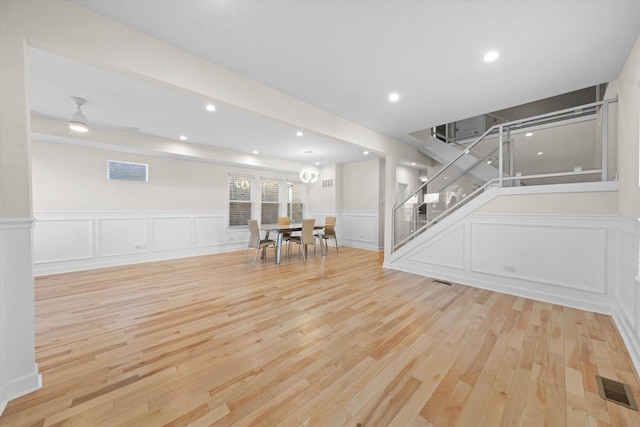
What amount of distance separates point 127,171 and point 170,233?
1.60 m

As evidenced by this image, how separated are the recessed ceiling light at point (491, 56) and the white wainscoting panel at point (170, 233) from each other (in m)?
6.35

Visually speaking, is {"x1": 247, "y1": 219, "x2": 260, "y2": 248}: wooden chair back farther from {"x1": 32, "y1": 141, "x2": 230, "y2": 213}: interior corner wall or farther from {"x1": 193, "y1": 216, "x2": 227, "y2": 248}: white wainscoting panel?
{"x1": 32, "y1": 141, "x2": 230, "y2": 213}: interior corner wall

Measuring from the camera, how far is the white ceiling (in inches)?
68.8

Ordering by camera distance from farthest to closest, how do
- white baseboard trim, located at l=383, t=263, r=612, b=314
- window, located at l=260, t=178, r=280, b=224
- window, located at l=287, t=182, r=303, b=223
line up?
window, located at l=287, t=182, r=303, b=223, window, located at l=260, t=178, r=280, b=224, white baseboard trim, located at l=383, t=263, r=612, b=314

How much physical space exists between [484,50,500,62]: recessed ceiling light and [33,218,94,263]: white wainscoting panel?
22.2 ft

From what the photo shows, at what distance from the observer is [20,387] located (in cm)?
147

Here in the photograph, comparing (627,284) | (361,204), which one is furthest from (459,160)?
(361,204)

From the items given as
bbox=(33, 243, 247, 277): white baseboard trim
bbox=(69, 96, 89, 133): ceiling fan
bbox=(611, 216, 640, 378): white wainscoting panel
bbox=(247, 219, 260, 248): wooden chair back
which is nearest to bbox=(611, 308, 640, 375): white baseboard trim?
bbox=(611, 216, 640, 378): white wainscoting panel

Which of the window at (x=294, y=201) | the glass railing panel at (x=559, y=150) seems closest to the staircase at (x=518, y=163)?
the glass railing panel at (x=559, y=150)

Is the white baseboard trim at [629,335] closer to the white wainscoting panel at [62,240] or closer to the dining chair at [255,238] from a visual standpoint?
the dining chair at [255,238]

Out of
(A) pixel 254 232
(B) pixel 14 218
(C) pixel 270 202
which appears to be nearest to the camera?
(B) pixel 14 218

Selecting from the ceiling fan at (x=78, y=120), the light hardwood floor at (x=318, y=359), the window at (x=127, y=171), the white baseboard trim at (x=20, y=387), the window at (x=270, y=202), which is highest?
the ceiling fan at (x=78, y=120)

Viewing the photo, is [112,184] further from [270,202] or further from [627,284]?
[627,284]

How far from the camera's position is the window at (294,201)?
26.1ft
